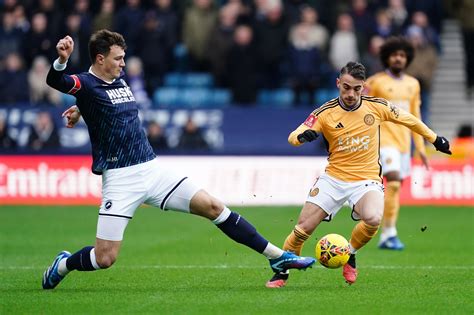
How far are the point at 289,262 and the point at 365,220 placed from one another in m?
0.91

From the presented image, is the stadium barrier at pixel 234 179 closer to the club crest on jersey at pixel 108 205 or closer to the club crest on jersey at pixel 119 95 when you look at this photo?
the club crest on jersey at pixel 119 95

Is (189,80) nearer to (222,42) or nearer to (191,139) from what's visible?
(222,42)

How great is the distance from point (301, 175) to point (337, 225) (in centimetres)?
340

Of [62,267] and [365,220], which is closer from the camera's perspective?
[62,267]

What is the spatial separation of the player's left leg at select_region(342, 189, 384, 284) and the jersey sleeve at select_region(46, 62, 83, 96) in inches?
117

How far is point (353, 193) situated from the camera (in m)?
10.6

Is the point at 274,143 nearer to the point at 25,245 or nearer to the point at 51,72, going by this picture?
the point at 25,245

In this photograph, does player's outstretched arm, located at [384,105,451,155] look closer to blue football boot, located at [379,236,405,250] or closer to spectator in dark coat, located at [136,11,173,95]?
blue football boot, located at [379,236,405,250]

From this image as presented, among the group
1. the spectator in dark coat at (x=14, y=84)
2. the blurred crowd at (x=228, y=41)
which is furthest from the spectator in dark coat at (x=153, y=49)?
the spectator in dark coat at (x=14, y=84)

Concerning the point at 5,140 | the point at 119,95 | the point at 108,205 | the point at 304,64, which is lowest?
the point at 5,140

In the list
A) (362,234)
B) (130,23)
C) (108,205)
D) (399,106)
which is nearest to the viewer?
(108,205)

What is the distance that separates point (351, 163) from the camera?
420 inches

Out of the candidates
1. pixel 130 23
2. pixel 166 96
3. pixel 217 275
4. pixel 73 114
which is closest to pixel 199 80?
pixel 166 96

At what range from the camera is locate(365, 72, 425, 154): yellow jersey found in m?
14.1
